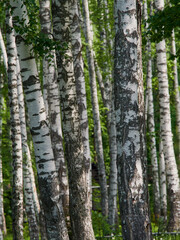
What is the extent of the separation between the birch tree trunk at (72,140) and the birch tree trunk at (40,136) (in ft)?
1.47

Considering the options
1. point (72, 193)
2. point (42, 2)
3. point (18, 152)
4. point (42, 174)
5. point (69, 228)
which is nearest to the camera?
point (42, 174)

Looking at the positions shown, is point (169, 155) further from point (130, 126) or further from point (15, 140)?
point (130, 126)

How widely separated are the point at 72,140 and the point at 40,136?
28.0 inches

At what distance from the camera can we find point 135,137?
5.42m

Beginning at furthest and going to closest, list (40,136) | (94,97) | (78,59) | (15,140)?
(94,97)
(15,140)
(78,59)
(40,136)

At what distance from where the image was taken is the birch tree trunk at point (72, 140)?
7031 millimetres

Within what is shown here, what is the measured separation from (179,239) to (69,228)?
262 cm

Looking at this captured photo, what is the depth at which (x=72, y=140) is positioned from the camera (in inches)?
278

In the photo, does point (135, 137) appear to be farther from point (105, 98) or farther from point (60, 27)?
point (105, 98)

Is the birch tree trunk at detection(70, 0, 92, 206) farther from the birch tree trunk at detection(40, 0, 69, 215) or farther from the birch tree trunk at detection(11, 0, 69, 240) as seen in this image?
the birch tree trunk at detection(11, 0, 69, 240)

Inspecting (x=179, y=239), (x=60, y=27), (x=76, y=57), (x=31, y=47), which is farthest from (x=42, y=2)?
(x=179, y=239)

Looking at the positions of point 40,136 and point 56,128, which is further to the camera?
point 56,128

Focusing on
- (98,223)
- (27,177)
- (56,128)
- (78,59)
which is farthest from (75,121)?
(27,177)

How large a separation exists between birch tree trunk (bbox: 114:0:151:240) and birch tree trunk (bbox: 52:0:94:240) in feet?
5.23
